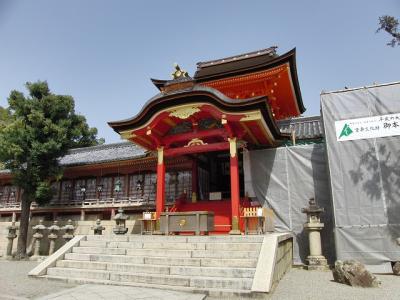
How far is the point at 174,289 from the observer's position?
23.3 feet

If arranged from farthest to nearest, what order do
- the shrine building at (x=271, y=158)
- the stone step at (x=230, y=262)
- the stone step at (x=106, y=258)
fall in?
the shrine building at (x=271, y=158) → the stone step at (x=106, y=258) → the stone step at (x=230, y=262)

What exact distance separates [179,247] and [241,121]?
211 inches

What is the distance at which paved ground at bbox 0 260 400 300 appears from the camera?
651 cm

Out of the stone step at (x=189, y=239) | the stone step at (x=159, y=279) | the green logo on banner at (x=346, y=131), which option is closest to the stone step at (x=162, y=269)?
the stone step at (x=159, y=279)

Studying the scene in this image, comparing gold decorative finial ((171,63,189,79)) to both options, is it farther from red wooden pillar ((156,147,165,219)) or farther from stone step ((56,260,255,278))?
stone step ((56,260,255,278))

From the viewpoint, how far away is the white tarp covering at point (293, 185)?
1236cm

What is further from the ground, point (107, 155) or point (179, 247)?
point (107, 155)

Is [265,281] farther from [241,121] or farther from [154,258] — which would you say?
[241,121]

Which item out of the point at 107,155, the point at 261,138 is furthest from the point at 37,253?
the point at 261,138

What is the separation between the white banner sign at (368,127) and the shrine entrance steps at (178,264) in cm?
497

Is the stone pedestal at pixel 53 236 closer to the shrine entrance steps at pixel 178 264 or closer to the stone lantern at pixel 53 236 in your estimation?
the stone lantern at pixel 53 236

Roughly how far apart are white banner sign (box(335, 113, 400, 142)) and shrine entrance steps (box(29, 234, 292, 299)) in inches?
196

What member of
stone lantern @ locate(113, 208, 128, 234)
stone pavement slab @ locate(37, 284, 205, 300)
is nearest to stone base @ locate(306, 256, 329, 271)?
stone pavement slab @ locate(37, 284, 205, 300)

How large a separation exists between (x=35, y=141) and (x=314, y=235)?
1488 cm
